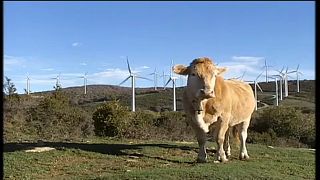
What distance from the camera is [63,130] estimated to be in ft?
86.4

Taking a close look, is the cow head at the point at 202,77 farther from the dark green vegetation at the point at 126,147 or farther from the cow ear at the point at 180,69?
the dark green vegetation at the point at 126,147

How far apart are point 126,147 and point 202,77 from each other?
5168mm

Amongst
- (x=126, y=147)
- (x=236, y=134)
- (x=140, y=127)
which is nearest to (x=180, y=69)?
(x=236, y=134)

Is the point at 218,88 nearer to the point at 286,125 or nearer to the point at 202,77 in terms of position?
the point at 202,77

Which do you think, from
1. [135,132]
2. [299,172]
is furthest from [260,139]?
[299,172]

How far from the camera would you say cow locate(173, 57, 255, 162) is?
1102 centimetres

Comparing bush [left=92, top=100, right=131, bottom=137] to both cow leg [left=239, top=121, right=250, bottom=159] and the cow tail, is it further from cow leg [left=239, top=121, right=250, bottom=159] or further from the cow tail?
cow leg [left=239, top=121, right=250, bottom=159]

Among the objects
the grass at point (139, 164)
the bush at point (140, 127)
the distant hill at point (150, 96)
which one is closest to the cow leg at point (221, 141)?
the grass at point (139, 164)

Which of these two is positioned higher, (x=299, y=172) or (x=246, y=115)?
(x=246, y=115)

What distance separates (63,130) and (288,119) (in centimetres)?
1464

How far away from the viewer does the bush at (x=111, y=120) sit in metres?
24.3

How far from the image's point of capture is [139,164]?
12148mm

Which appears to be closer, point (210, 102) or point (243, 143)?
point (210, 102)
